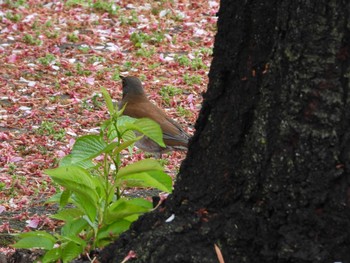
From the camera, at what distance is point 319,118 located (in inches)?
143

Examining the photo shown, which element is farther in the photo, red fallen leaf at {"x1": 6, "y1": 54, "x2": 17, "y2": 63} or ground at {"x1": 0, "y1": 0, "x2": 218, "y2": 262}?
red fallen leaf at {"x1": 6, "y1": 54, "x2": 17, "y2": 63}

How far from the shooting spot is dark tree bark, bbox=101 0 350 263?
3607mm

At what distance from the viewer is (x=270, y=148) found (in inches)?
148

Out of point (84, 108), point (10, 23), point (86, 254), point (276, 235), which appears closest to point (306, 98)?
point (276, 235)

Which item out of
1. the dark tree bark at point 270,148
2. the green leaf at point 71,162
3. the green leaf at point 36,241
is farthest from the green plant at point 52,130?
the dark tree bark at point 270,148

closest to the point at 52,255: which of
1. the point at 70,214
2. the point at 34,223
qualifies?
the point at 70,214

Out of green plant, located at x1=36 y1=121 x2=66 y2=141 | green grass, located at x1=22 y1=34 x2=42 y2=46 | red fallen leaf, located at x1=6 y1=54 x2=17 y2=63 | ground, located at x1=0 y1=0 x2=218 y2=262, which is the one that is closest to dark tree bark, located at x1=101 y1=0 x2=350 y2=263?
ground, located at x1=0 y1=0 x2=218 y2=262

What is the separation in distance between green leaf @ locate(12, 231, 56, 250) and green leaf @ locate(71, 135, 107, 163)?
1.33 feet

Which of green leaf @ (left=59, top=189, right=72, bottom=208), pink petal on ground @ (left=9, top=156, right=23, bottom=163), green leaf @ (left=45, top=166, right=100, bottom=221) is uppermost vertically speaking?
green leaf @ (left=45, top=166, right=100, bottom=221)

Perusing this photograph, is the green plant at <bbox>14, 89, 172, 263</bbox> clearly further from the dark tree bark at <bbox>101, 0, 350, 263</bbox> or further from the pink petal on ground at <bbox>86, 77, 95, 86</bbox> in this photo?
the pink petal on ground at <bbox>86, 77, 95, 86</bbox>

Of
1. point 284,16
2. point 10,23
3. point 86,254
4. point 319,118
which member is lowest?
point 10,23

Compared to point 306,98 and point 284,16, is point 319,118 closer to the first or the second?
point 306,98

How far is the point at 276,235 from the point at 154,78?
6733 mm

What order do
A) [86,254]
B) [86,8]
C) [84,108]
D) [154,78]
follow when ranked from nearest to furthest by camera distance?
[86,254] < [84,108] < [154,78] < [86,8]
